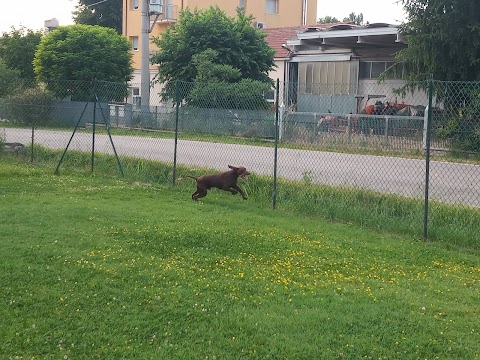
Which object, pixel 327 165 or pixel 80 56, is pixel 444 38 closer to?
pixel 327 165

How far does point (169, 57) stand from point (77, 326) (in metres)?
25.6

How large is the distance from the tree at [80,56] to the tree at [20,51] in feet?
20.2

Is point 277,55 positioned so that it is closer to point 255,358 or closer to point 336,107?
point 336,107

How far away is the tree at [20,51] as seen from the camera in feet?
128

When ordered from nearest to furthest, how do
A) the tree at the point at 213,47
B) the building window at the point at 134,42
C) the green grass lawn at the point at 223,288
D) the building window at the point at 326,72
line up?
the green grass lawn at the point at 223,288
the building window at the point at 326,72
the tree at the point at 213,47
the building window at the point at 134,42

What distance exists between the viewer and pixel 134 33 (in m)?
43.9

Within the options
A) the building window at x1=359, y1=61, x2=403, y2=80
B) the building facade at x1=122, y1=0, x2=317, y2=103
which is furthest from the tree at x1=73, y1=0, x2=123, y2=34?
the building window at x1=359, y1=61, x2=403, y2=80

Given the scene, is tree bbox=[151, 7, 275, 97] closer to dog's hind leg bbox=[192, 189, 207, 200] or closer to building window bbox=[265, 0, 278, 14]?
building window bbox=[265, 0, 278, 14]

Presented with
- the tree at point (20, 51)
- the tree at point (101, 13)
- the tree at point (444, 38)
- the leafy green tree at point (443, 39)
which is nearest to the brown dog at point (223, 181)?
the leafy green tree at point (443, 39)

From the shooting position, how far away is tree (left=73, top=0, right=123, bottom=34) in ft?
175

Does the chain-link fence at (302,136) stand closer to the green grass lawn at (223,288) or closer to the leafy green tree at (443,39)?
the leafy green tree at (443,39)

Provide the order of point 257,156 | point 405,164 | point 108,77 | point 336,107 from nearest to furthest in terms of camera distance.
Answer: point 405,164 → point 257,156 → point 336,107 → point 108,77

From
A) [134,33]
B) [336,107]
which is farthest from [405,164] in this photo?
[134,33]

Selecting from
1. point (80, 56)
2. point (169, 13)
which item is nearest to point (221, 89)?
point (80, 56)
